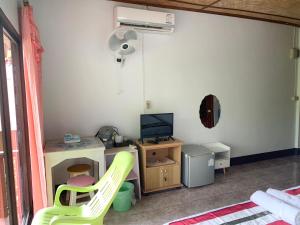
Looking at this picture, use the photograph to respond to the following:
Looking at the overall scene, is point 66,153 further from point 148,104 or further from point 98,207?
point 148,104

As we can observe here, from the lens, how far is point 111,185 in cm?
177

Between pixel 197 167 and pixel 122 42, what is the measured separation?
1873 mm

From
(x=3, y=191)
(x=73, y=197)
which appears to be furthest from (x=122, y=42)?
(x=3, y=191)

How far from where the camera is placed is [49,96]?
8.94 feet

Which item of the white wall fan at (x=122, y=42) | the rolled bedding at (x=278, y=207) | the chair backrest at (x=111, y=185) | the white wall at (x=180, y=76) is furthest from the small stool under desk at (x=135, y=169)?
the rolled bedding at (x=278, y=207)

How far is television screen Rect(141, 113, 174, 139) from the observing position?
9.65 feet

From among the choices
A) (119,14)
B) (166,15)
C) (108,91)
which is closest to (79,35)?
(119,14)

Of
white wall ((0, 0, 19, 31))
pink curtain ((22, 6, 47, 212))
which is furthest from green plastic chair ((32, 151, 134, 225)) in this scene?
white wall ((0, 0, 19, 31))

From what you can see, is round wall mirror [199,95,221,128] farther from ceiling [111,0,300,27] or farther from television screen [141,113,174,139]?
ceiling [111,0,300,27]

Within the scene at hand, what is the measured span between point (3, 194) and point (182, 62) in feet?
8.72

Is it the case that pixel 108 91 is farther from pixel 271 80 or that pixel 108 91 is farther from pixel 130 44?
pixel 271 80

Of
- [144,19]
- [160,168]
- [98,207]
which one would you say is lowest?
[160,168]

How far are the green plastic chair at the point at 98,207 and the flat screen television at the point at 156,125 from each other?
103 centimetres

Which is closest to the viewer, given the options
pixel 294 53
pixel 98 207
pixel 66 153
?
pixel 98 207
